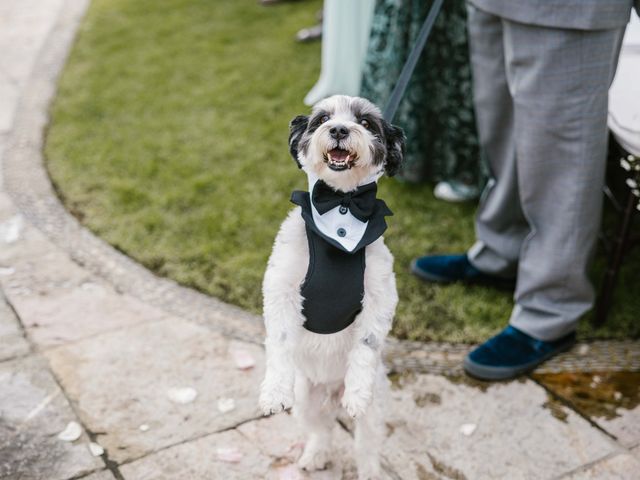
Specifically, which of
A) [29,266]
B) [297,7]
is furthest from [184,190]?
[297,7]

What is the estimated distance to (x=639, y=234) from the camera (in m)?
3.55

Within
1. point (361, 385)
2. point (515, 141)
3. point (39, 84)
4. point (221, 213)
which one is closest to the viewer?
point (361, 385)

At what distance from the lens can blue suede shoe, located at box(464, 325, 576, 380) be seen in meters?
3.34

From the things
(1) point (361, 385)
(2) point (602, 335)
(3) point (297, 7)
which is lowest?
(3) point (297, 7)

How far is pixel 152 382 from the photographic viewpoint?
3.29 metres

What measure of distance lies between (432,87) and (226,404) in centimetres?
249

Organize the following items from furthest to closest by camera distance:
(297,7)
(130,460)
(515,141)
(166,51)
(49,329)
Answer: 1. (297,7)
2. (166,51)
3. (49,329)
4. (515,141)
5. (130,460)

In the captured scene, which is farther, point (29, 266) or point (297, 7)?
point (297, 7)

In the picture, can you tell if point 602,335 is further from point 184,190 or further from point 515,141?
point 184,190

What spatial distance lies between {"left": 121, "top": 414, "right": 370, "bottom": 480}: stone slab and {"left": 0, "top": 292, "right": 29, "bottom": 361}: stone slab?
0.93m

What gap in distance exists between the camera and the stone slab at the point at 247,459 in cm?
281

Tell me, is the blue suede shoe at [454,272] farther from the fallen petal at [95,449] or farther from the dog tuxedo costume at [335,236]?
the fallen petal at [95,449]

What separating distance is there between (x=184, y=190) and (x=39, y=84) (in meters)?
2.38

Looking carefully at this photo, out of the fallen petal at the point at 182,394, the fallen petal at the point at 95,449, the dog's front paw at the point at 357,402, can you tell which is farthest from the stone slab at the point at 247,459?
the dog's front paw at the point at 357,402
